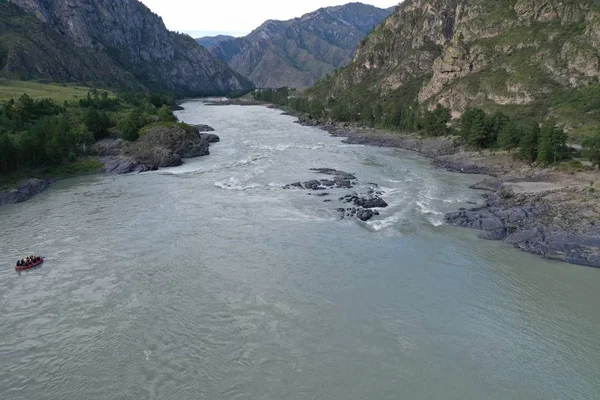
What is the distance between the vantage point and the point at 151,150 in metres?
75.9

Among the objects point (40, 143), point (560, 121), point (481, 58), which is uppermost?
Answer: point (481, 58)

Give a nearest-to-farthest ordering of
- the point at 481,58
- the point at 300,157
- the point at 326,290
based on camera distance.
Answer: the point at 326,290
the point at 300,157
the point at 481,58

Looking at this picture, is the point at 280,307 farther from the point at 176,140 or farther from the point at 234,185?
the point at 176,140

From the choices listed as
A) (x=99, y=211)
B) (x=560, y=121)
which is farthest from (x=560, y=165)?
(x=99, y=211)

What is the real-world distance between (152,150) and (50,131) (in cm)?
1546

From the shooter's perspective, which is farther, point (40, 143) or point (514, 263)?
point (40, 143)

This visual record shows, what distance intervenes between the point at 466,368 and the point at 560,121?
2917 inches

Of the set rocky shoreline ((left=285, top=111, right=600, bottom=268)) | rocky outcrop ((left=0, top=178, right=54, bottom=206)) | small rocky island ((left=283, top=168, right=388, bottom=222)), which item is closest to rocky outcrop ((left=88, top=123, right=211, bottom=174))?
rocky outcrop ((left=0, top=178, right=54, bottom=206))

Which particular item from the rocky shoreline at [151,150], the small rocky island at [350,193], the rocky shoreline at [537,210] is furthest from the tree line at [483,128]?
the rocky shoreline at [151,150]

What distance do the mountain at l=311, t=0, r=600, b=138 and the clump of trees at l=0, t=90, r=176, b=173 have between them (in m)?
75.6

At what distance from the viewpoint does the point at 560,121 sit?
82312mm

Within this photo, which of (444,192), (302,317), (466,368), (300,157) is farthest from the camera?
(300,157)

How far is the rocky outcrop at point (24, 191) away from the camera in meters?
52.1

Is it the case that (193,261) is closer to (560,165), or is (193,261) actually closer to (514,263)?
(514,263)
